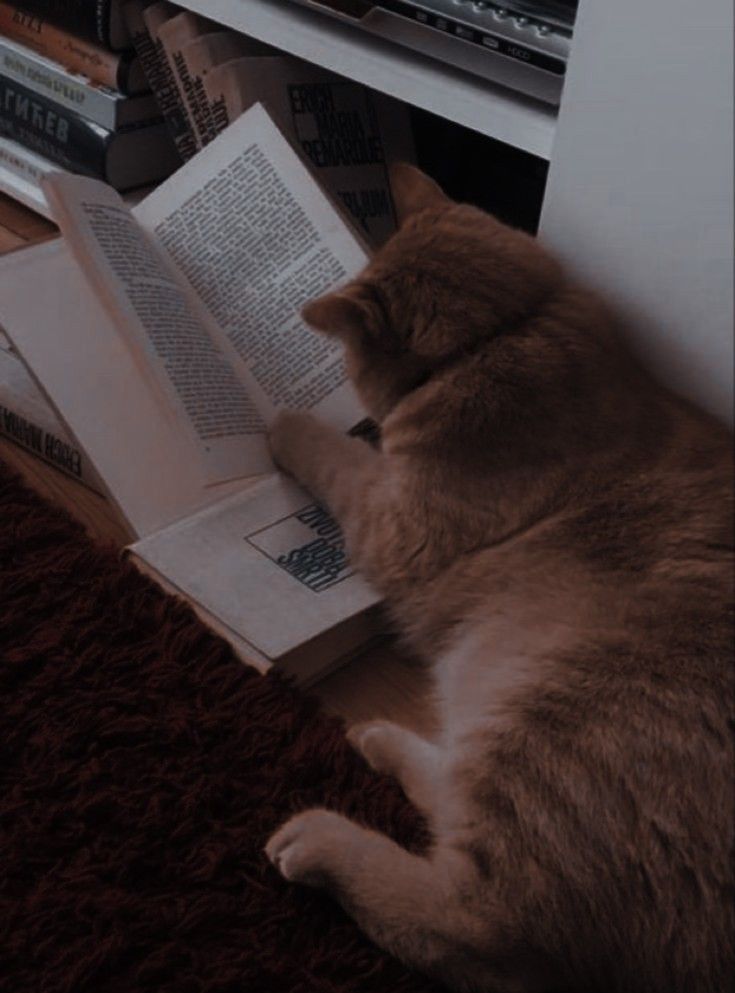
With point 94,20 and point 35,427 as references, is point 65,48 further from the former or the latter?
point 35,427

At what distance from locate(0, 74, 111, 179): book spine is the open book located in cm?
18

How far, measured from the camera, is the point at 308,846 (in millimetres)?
896

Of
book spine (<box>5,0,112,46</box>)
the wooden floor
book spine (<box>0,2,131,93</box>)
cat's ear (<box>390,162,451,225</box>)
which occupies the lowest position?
the wooden floor

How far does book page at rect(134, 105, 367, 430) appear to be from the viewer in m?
1.28

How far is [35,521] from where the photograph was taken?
1.19 metres

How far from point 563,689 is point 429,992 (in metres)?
0.25

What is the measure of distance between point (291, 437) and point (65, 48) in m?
0.78

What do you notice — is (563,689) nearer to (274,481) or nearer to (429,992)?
(429,992)

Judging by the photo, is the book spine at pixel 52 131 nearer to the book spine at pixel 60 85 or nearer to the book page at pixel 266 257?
the book spine at pixel 60 85

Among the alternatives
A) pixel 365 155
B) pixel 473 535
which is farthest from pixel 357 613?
pixel 365 155

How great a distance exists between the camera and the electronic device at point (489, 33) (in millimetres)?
1080

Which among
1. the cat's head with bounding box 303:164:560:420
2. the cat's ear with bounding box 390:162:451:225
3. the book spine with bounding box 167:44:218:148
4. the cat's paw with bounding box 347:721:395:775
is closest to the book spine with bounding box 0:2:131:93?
the book spine with bounding box 167:44:218:148

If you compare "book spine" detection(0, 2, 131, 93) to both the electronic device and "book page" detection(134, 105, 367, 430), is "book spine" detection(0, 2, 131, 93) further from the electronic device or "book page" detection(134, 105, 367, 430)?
the electronic device

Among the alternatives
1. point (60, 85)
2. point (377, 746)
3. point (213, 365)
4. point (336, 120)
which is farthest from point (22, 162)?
point (377, 746)
